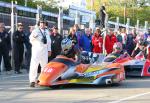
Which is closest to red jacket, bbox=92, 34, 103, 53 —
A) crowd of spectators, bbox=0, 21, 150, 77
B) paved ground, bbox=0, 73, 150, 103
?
crowd of spectators, bbox=0, 21, 150, 77

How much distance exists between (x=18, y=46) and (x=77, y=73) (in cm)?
541

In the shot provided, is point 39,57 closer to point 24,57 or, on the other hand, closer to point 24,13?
point 24,57

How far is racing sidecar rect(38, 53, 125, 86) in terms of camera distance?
12750 millimetres

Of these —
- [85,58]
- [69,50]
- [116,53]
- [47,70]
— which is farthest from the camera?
[116,53]

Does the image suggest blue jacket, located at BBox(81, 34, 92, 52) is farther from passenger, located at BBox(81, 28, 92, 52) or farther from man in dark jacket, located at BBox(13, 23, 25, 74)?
man in dark jacket, located at BBox(13, 23, 25, 74)

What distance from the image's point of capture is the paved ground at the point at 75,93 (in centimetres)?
1103

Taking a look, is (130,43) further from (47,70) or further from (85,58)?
(47,70)

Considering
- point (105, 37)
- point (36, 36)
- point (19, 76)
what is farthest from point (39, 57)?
point (105, 37)

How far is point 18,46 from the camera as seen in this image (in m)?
18.1

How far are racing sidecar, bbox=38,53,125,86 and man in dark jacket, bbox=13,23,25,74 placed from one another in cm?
452

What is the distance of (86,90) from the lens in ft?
42.0

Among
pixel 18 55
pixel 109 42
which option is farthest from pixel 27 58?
pixel 109 42

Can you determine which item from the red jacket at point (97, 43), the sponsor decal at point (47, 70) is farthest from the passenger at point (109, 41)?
the sponsor decal at point (47, 70)

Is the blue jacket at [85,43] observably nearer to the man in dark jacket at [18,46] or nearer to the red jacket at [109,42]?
the red jacket at [109,42]
